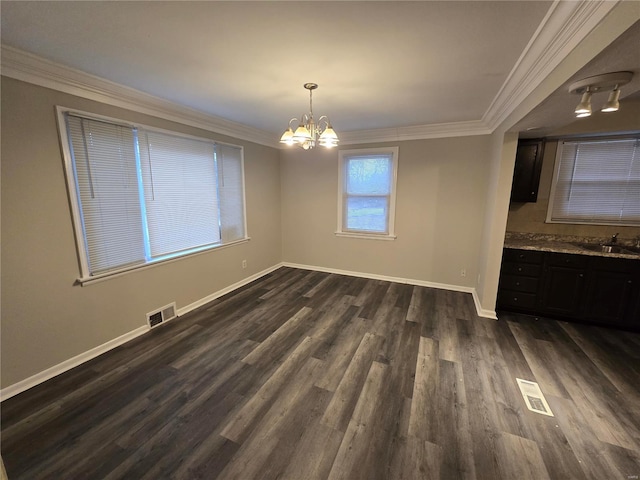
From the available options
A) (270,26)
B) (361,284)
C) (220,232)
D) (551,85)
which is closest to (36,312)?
(220,232)

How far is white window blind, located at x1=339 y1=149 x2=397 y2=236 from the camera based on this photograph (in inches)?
170

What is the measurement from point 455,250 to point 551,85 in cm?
268

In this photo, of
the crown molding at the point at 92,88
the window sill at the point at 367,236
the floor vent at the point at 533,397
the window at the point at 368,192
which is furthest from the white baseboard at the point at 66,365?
the floor vent at the point at 533,397

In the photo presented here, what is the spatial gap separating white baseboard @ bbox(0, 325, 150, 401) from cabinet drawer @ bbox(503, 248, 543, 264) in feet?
14.3

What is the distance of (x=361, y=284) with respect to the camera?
14.4ft

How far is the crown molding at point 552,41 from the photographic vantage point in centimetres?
119

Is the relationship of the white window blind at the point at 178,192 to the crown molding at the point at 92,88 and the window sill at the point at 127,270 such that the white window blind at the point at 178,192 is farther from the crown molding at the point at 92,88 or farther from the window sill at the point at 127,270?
the crown molding at the point at 92,88

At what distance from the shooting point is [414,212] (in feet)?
13.8

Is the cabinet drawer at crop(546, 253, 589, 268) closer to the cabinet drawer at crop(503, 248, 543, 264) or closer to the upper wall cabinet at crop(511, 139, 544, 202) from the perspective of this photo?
the cabinet drawer at crop(503, 248, 543, 264)

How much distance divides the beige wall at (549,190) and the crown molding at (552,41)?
148cm

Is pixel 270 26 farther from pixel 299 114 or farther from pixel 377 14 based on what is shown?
pixel 299 114

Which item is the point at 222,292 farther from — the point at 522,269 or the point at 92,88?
the point at 522,269

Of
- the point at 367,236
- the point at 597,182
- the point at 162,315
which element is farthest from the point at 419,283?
the point at 162,315

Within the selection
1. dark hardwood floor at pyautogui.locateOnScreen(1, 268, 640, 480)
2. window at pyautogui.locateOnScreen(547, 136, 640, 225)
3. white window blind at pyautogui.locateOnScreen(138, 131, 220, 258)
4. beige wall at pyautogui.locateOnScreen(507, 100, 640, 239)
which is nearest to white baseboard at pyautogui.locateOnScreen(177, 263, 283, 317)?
dark hardwood floor at pyautogui.locateOnScreen(1, 268, 640, 480)
